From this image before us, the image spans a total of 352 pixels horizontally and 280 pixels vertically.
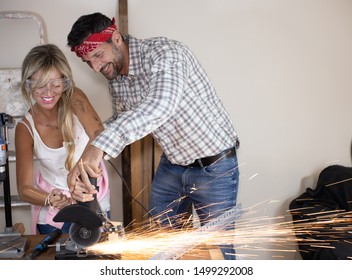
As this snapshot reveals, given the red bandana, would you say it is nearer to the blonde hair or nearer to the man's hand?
the blonde hair

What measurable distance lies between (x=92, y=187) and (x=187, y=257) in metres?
0.44

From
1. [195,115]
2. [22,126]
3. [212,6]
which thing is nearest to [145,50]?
[195,115]

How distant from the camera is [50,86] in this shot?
2105 millimetres

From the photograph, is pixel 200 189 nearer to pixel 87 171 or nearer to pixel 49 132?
pixel 49 132

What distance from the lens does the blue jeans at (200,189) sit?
2279 millimetres

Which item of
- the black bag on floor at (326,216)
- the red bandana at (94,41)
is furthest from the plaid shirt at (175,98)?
the black bag on floor at (326,216)

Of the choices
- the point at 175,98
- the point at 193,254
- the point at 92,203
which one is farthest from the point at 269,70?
the point at 92,203

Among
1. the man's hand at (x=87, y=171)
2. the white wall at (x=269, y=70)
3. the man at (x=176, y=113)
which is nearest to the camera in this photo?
the man's hand at (x=87, y=171)

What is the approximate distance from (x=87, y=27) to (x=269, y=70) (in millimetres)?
1313

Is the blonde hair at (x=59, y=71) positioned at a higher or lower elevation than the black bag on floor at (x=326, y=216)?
higher

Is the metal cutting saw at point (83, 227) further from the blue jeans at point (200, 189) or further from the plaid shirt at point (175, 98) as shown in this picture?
the blue jeans at point (200, 189)

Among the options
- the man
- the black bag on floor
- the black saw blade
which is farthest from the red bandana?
the black bag on floor

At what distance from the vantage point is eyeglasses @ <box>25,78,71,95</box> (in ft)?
6.88

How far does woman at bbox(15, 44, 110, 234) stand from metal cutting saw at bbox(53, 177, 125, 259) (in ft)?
1.25
